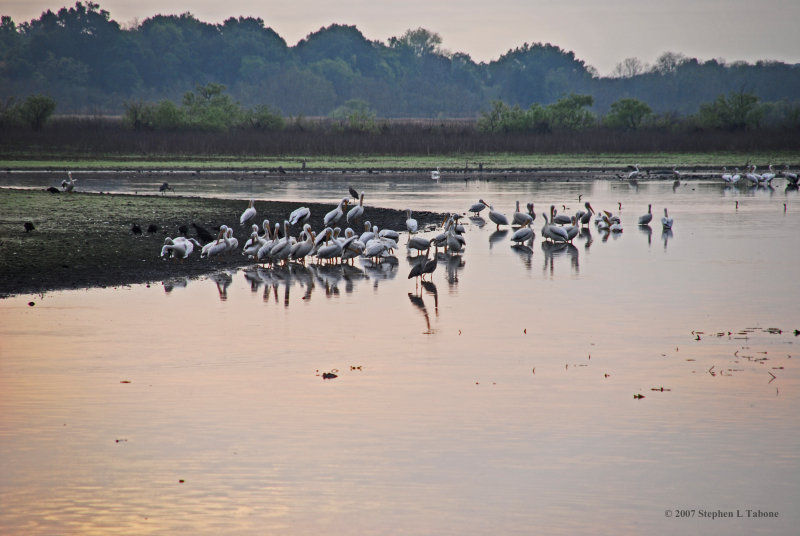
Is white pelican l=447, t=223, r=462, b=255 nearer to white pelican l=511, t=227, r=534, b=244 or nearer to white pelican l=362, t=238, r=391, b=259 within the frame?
white pelican l=362, t=238, r=391, b=259

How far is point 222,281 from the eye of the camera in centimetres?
1576

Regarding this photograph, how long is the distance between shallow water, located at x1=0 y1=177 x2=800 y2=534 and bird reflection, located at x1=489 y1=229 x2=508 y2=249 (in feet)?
19.4

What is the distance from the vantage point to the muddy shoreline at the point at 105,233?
50.4ft

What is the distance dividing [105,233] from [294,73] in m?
142

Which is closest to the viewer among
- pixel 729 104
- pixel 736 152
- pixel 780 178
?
pixel 780 178

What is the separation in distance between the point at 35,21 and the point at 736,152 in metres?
139

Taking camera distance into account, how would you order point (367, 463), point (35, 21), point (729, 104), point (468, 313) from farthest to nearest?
point (35, 21) < point (729, 104) < point (468, 313) < point (367, 463)

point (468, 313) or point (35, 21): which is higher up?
point (35, 21)

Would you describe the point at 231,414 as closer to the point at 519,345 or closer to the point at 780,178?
the point at 519,345

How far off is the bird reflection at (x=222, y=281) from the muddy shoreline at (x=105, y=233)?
0.27m

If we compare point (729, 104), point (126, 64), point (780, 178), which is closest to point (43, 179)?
point (780, 178)

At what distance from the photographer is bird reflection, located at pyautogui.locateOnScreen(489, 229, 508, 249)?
21969 mm

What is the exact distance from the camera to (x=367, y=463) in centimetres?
742

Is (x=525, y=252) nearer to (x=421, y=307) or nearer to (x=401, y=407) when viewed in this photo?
(x=421, y=307)
